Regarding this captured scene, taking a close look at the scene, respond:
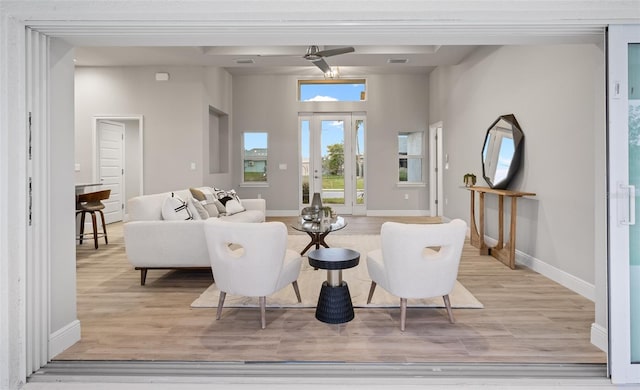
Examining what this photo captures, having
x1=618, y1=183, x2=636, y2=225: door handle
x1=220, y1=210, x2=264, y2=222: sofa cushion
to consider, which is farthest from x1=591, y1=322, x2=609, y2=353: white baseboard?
x1=220, y1=210, x2=264, y2=222: sofa cushion

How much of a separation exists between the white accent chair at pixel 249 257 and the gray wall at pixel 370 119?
6414 millimetres

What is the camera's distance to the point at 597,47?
7.75 ft

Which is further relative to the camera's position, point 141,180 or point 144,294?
point 141,180

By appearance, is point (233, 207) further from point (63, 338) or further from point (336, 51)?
point (63, 338)

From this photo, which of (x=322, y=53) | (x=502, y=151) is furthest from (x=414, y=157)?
(x=322, y=53)

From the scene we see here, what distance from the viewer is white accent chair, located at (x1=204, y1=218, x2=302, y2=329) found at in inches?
103

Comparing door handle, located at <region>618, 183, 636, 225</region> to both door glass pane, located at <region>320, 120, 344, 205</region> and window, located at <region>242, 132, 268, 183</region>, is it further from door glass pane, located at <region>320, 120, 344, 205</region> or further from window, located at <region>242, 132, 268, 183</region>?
window, located at <region>242, 132, 268, 183</region>

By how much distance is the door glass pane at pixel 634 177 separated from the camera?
2.00m

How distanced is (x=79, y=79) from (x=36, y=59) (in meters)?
5.92

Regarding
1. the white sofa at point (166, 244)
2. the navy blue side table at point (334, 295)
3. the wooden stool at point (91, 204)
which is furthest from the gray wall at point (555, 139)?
the wooden stool at point (91, 204)

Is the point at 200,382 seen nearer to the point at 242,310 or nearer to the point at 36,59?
the point at 242,310

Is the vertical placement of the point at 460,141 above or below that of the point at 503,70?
below

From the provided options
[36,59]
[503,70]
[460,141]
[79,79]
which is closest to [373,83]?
[460,141]

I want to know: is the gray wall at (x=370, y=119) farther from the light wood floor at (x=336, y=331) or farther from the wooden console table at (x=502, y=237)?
the light wood floor at (x=336, y=331)
